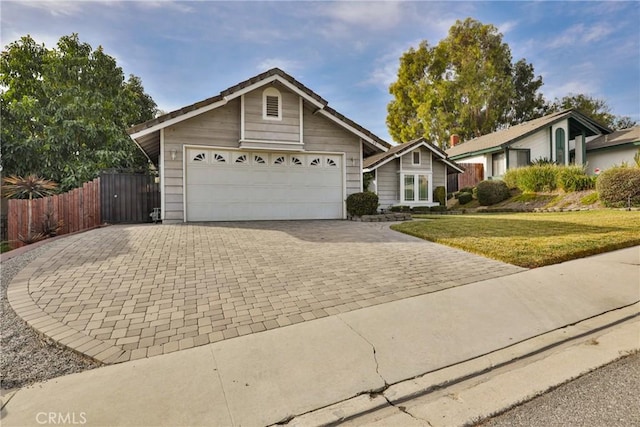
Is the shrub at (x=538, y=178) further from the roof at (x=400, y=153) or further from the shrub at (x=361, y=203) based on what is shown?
the shrub at (x=361, y=203)

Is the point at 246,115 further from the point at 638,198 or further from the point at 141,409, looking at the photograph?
the point at 638,198

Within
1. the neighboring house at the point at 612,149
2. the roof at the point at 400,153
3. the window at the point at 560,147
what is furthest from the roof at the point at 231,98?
the neighboring house at the point at 612,149

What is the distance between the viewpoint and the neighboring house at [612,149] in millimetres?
20406

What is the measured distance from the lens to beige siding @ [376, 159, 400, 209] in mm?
17875

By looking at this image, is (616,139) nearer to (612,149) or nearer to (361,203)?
(612,149)

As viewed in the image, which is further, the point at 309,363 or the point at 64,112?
the point at 64,112

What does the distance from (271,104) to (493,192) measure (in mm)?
13573

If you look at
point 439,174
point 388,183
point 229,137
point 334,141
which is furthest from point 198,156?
point 439,174

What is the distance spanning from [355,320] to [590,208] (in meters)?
15.2

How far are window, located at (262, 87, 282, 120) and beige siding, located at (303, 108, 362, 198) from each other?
1.06 meters

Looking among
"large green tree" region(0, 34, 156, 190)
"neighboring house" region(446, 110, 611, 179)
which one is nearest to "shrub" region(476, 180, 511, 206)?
"neighboring house" region(446, 110, 611, 179)

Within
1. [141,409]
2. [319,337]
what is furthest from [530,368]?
[141,409]

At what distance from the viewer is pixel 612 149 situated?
2159 centimetres

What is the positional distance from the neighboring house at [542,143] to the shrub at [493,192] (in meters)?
3.64
